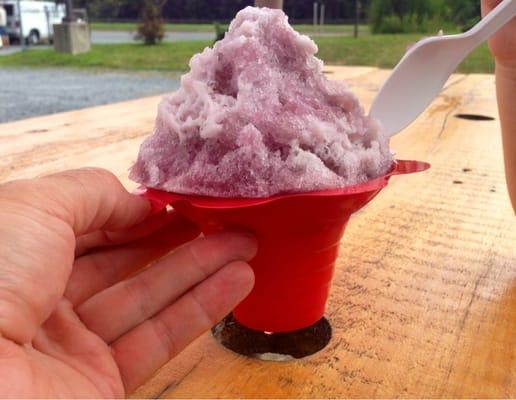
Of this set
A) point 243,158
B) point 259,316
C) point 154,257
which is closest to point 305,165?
point 243,158

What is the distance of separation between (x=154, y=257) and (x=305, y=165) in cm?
34

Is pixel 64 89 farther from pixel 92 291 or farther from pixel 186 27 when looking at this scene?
pixel 186 27

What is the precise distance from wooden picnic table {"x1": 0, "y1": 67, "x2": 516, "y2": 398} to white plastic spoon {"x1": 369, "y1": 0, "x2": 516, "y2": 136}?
0.78 ft

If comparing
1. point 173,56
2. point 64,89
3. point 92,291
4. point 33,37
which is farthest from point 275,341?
point 33,37

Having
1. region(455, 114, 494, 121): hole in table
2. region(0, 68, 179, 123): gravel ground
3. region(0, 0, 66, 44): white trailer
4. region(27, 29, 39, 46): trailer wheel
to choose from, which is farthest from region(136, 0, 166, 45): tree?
region(455, 114, 494, 121): hole in table

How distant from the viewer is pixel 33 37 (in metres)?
13.2

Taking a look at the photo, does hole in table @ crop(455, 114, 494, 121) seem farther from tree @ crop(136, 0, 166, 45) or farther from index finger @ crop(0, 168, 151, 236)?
tree @ crop(136, 0, 166, 45)

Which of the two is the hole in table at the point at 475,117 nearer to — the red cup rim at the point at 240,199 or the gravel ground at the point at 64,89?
the red cup rim at the point at 240,199

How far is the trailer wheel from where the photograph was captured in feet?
43.0

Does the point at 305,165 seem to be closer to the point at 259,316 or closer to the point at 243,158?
the point at 243,158

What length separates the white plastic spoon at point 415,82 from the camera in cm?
91

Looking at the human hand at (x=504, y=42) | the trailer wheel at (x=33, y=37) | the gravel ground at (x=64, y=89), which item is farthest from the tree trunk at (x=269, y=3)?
the trailer wheel at (x=33, y=37)

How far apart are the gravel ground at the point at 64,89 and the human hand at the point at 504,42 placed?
4.02 m

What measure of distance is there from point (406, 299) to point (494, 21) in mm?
425
